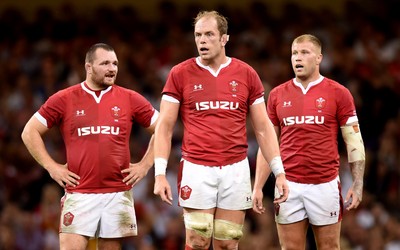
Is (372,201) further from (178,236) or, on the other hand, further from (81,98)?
(81,98)

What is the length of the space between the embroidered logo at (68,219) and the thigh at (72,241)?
0.31ft

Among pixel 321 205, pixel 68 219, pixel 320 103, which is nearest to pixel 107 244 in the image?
pixel 68 219

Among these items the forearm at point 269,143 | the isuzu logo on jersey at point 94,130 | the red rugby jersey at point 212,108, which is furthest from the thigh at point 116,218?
the forearm at point 269,143

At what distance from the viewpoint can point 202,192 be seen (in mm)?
8523

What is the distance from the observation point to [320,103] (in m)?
9.22

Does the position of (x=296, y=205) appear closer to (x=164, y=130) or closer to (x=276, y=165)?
(x=276, y=165)

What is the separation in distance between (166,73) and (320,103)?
6.69 m

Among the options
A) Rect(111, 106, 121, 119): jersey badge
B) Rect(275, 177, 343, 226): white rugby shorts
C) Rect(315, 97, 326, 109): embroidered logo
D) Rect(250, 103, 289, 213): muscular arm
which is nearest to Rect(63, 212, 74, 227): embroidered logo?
Rect(111, 106, 121, 119): jersey badge

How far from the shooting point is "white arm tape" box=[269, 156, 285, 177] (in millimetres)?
8719

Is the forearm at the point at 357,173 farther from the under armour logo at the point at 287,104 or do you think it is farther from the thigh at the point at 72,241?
the thigh at the point at 72,241

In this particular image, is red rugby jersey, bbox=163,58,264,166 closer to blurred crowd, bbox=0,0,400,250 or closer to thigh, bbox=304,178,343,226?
thigh, bbox=304,178,343,226

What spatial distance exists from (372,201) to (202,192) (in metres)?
6.15

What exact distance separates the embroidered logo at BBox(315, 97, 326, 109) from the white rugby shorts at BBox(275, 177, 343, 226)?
2.25 feet

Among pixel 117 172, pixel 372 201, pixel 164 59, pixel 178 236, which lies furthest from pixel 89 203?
pixel 164 59
